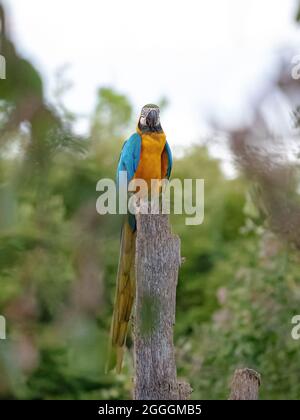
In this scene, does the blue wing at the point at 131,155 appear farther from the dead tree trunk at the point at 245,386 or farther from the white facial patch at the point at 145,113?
the dead tree trunk at the point at 245,386

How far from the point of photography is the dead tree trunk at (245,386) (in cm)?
168

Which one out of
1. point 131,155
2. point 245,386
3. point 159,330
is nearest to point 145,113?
point 131,155

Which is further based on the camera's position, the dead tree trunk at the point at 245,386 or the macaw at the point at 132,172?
the macaw at the point at 132,172

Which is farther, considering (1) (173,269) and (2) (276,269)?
(2) (276,269)

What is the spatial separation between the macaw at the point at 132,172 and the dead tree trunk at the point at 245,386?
1.72 ft

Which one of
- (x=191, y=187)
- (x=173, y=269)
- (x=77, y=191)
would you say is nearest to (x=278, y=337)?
(x=173, y=269)

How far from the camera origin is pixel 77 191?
0.52m

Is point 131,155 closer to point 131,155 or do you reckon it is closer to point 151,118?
point 131,155

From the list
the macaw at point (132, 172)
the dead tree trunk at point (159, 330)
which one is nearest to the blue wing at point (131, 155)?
the macaw at point (132, 172)

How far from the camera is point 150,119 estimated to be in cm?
233

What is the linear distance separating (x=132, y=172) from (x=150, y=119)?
251mm

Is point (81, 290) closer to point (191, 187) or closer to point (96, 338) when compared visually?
point (96, 338)
